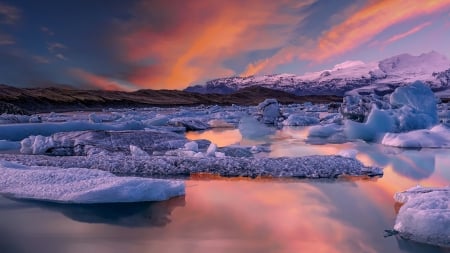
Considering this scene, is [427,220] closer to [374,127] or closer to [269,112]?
[374,127]

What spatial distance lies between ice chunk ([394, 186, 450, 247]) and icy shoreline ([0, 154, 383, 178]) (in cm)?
221

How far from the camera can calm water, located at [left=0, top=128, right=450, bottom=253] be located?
11.1 ft

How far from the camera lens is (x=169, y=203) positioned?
459 centimetres

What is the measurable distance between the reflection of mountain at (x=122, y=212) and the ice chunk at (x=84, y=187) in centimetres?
8

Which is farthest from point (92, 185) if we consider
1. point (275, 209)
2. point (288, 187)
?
point (288, 187)

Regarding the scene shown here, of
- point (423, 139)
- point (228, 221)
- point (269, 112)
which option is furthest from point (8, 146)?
point (269, 112)

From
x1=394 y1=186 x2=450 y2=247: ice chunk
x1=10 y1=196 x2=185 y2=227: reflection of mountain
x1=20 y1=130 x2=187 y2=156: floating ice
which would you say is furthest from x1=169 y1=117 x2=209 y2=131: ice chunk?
x1=394 y1=186 x2=450 y2=247: ice chunk

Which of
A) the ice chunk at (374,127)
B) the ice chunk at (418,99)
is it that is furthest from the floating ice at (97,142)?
the ice chunk at (418,99)

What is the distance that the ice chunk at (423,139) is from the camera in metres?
10.5

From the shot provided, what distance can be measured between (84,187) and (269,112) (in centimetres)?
1872

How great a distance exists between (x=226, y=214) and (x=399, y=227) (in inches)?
58.7

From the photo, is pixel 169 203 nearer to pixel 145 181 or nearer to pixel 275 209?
pixel 145 181

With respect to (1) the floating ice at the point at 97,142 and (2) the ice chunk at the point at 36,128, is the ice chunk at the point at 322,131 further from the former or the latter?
(2) the ice chunk at the point at 36,128

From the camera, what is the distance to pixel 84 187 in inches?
183
